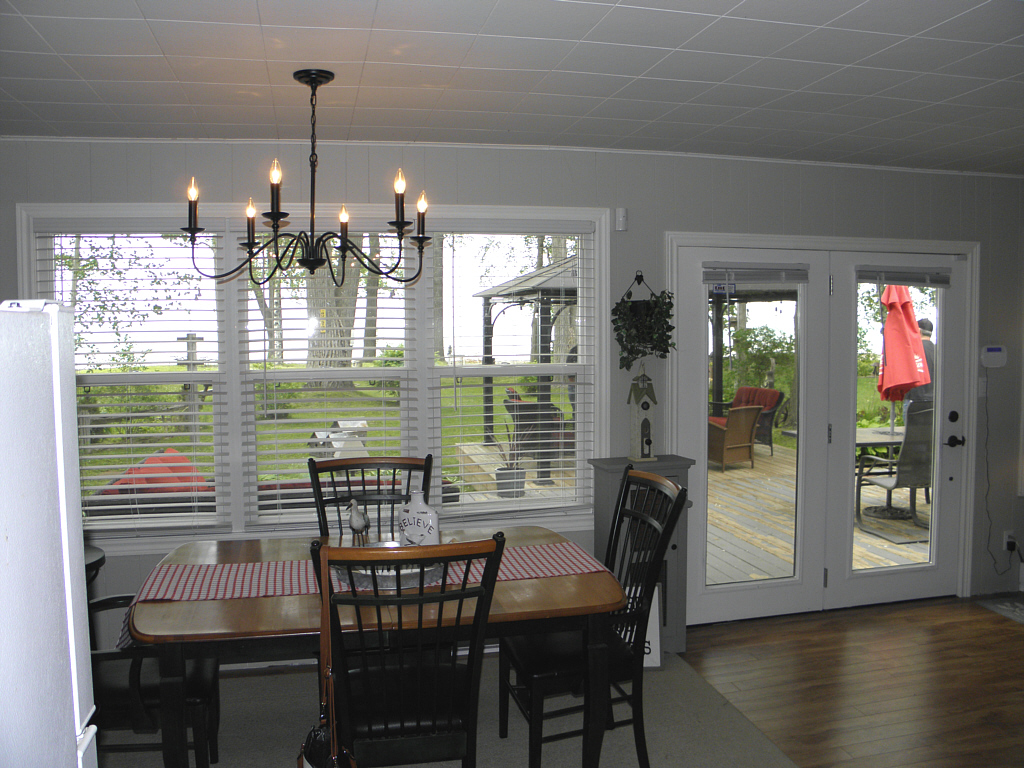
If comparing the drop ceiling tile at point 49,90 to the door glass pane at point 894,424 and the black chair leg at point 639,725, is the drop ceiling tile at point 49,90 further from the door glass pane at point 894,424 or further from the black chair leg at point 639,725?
the door glass pane at point 894,424

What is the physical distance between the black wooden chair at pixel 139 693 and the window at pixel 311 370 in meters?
1.10

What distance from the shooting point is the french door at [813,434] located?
3.95 meters

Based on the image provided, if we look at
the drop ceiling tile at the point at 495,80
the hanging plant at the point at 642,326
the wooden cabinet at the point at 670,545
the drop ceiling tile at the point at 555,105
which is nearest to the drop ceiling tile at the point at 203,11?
the drop ceiling tile at the point at 495,80

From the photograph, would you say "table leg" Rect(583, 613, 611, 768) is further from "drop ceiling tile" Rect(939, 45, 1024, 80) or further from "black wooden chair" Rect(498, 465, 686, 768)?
"drop ceiling tile" Rect(939, 45, 1024, 80)

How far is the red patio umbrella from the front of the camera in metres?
4.23

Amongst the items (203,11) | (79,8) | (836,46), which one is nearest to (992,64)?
(836,46)

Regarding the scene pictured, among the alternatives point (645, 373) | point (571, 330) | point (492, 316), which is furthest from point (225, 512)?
point (645, 373)

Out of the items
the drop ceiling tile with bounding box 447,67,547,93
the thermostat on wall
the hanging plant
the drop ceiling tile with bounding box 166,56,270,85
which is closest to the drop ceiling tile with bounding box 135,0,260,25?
the drop ceiling tile with bounding box 166,56,270,85

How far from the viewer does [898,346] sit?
4238 millimetres

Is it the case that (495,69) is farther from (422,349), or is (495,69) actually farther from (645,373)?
(645,373)

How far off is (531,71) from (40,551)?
94.4 inches

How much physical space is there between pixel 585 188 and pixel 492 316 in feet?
2.61

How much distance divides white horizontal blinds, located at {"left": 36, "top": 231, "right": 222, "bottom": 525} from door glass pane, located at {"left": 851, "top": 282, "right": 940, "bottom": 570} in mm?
3465

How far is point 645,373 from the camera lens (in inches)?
148
